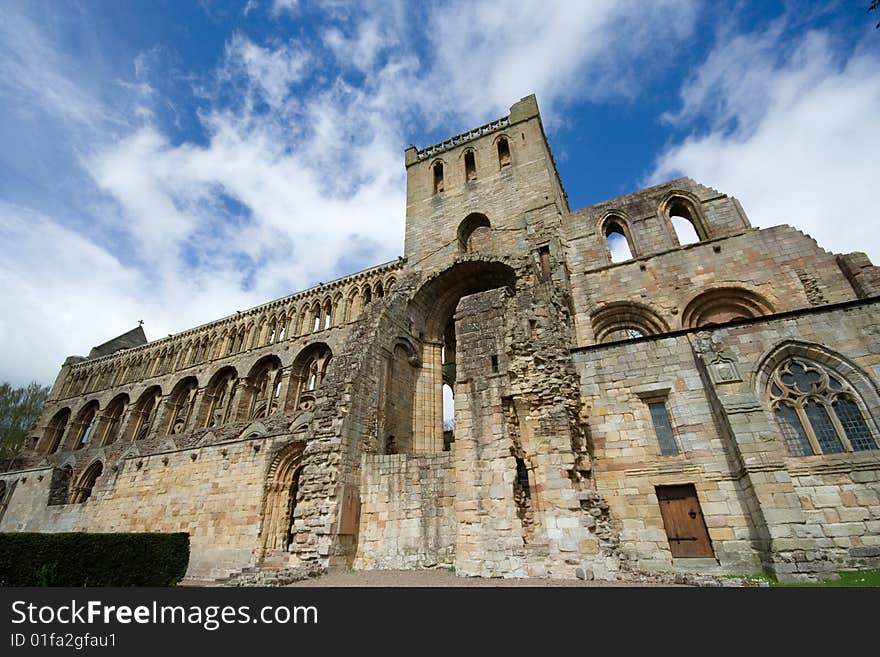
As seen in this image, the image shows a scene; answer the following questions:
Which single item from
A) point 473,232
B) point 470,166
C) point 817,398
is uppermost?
point 470,166

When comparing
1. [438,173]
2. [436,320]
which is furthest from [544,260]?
[438,173]

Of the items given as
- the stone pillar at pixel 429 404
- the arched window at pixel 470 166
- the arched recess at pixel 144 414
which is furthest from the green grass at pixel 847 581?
the arched recess at pixel 144 414

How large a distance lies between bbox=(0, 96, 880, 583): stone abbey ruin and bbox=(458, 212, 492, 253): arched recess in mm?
84

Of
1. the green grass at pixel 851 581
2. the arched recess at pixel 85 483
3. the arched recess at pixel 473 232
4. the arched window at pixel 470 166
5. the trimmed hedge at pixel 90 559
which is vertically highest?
the arched window at pixel 470 166

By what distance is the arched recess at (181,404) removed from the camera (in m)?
26.0

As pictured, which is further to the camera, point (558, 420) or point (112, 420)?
point (112, 420)

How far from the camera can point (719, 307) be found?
11594 mm

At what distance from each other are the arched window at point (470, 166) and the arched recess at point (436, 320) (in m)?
5.68

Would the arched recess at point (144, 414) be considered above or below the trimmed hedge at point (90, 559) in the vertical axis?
above

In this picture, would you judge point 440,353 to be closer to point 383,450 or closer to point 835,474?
point 383,450

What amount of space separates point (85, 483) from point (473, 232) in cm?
2724

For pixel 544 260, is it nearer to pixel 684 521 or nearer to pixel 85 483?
pixel 684 521

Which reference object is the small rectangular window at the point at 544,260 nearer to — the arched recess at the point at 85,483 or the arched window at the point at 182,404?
the arched window at the point at 182,404

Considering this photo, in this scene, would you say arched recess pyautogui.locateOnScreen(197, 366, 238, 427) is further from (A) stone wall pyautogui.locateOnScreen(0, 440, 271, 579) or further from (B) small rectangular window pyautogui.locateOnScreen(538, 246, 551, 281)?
(B) small rectangular window pyautogui.locateOnScreen(538, 246, 551, 281)
